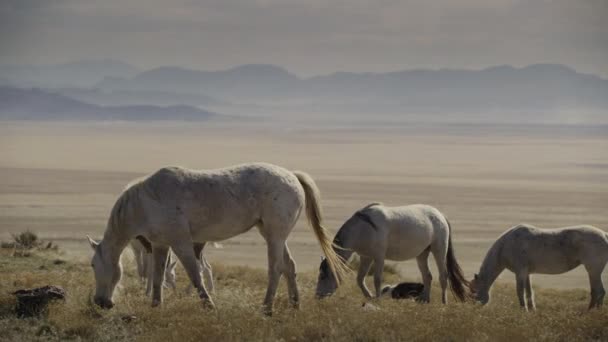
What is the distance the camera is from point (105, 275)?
Result: 42.5 feet

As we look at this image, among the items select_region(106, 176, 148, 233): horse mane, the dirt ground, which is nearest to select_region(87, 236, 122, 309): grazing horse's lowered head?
select_region(106, 176, 148, 233): horse mane

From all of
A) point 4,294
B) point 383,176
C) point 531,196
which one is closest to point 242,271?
point 4,294

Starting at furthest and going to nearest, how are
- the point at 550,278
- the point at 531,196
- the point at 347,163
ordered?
the point at 347,163, the point at 531,196, the point at 550,278

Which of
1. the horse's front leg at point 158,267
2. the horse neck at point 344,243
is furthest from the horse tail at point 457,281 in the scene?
the horse's front leg at point 158,267

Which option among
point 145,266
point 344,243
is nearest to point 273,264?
point 344,243

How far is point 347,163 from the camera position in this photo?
8894 centimetres

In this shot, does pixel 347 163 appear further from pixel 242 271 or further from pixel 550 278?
pixel 242 271

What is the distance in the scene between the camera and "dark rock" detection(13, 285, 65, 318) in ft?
42.0

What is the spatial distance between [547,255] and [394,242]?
8.19 feet

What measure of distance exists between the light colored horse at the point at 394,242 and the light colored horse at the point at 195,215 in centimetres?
219

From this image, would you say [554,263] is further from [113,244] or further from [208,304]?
[113,244]

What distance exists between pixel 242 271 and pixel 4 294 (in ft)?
28.3

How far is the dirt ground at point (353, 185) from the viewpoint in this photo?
1399 inches

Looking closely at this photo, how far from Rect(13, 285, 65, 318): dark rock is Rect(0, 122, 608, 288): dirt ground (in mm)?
12182
